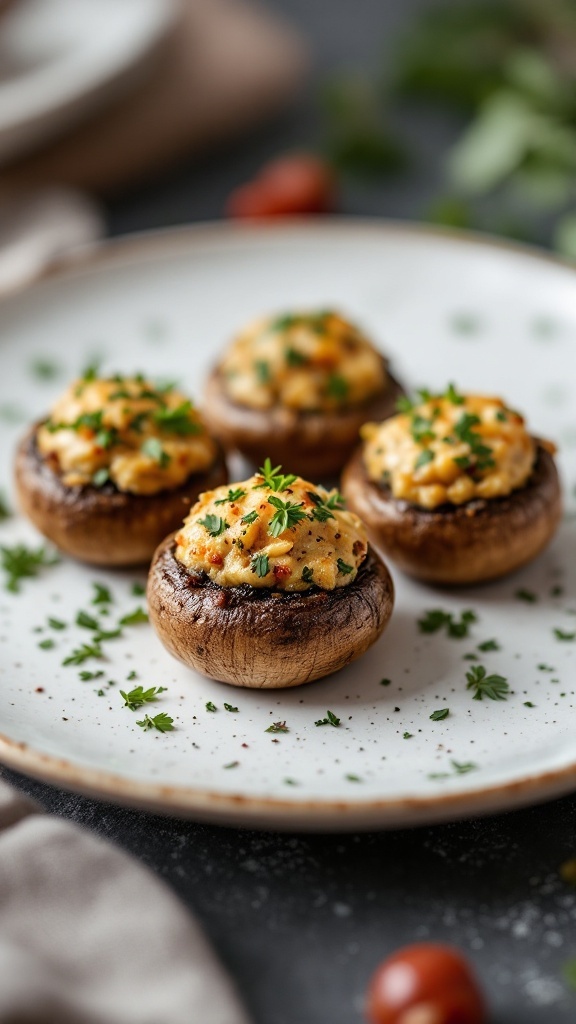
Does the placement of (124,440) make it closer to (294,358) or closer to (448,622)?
(294,358)

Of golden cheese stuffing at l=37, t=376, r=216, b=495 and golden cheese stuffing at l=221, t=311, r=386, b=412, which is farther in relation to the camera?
golden cheese stuffing at l=221, t=311, r=386, b=412

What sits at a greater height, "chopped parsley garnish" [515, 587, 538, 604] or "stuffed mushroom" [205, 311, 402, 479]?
"stuffed mushroom" [205, 311, 402, 479]

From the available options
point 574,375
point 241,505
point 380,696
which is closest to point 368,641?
point 380,696

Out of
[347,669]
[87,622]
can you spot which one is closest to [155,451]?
[87,622]

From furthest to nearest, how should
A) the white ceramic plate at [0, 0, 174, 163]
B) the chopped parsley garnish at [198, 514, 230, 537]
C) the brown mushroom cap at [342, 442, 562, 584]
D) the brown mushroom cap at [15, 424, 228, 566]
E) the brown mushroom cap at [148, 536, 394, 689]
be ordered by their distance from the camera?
the white ceramic plate at [0, 0, 174, 163] < the brown mushroom cap at [15, 424, 228, 566] < the brown mushroom cap at [342, 442, 562, 584] < the chopped parsley garnish at [198, 514, 230, 537] < the brown mushroom cap at [148, 536, 394, 689]

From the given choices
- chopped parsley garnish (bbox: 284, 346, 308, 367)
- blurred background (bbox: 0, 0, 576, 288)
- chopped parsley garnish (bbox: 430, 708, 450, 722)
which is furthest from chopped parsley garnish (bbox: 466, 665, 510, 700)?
blurred background (bbox: 0, 0, 576, 288)

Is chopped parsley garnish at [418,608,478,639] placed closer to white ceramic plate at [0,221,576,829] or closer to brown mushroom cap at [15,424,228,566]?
white ceramic plate at [0,221,576,829]

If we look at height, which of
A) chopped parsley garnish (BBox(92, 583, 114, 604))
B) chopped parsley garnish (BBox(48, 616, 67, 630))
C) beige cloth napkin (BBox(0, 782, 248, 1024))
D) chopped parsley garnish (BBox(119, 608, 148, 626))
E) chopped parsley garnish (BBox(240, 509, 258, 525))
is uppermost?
chopped parsley garnish (BBox(240, 509, 258, 525))
